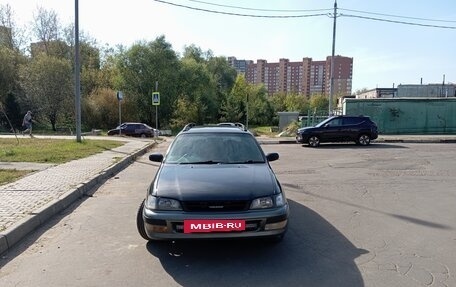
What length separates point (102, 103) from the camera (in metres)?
43.0

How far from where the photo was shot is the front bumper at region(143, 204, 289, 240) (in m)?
4.19

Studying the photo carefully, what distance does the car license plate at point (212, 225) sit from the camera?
13.7 feet

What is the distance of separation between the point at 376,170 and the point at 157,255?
8753 mm

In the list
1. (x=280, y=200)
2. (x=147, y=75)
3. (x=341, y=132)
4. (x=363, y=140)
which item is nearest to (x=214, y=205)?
(x=280, y=200)

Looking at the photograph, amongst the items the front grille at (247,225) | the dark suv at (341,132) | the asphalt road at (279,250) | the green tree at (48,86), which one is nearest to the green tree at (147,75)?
the green tree at (48,86)

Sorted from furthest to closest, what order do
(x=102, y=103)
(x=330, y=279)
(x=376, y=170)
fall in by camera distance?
(x=102, y=103) < (x=376, y=170) < (x=330, y=279)

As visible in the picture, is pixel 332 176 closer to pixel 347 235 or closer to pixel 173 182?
pixel 347 235

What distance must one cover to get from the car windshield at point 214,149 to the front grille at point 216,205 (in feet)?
4.02

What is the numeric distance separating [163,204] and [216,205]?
0.60 metres

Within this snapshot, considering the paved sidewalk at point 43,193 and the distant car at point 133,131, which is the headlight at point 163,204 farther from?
the distant car at point 133,131

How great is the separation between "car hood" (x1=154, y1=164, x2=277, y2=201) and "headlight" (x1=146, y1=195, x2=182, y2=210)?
0.16ft

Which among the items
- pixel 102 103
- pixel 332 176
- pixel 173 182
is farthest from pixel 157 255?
pixel 102 103

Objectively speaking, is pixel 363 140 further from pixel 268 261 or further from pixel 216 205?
pixel 216 205

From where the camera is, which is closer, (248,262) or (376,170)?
(248,262)
